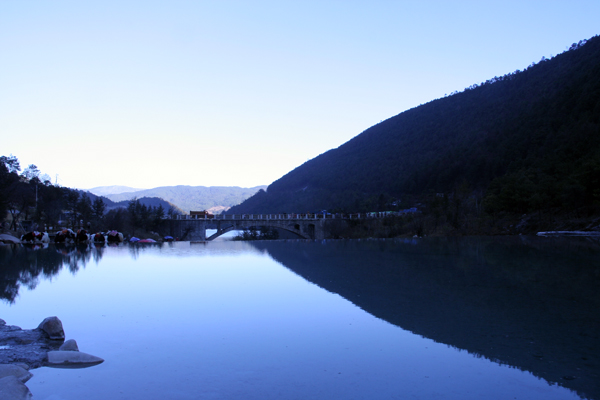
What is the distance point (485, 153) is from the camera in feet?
246

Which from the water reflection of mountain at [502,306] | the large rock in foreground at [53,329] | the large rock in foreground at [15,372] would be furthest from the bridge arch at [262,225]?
the large rock in foreground at [15,372]

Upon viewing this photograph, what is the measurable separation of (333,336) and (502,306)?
3.99 meters

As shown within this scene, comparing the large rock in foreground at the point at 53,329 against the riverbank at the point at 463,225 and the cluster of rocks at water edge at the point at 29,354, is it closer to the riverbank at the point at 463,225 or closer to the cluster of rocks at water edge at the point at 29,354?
the cluster of rocks at water edge at the point at 29,354

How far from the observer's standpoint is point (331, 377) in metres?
5.46

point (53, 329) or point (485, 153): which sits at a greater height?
point (485, 153)

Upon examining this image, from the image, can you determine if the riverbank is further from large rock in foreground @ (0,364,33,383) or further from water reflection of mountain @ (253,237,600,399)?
large rock in foreground @ (0,364,33,383)

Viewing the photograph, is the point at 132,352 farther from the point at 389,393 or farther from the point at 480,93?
the point at 480,93

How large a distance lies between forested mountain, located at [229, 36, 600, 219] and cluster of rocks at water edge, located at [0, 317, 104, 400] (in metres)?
39.8

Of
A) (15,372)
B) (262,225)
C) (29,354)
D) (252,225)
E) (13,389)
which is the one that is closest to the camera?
(13,389)

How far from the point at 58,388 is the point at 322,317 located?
4795mm

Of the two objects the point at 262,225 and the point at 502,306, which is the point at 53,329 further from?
the point at 262,225

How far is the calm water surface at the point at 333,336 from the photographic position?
5180 mm

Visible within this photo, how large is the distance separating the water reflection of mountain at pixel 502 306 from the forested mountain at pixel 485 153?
27811 mm

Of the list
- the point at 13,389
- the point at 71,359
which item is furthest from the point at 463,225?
the point at 13,389
